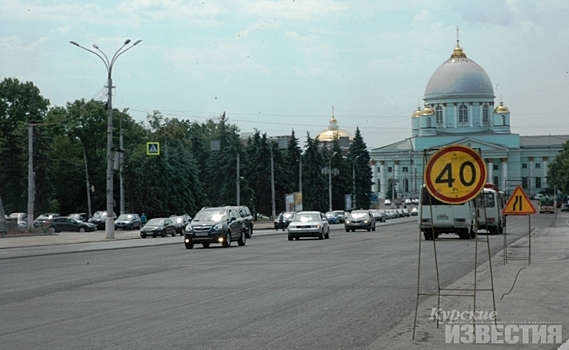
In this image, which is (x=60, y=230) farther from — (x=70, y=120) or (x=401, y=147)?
(x=401, y=147)

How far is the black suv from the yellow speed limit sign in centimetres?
2644

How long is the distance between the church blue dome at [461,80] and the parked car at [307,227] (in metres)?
116

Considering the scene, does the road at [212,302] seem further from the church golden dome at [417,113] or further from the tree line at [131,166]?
the church golden dome at [417,113]

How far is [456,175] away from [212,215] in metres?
27.5

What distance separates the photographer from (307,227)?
46.3 m

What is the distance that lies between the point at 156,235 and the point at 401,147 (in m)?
120

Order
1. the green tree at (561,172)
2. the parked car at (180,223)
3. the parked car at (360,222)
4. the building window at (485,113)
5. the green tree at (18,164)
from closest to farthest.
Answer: the parked car at (360,222), the parked car at (180,223), the green tree at (18,164), the green tree at (561,172), the building window at (485,113)

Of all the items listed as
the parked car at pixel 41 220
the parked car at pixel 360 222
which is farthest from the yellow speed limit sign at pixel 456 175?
the parked car at pixel 41 220

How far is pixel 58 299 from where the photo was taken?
16562 millimetres

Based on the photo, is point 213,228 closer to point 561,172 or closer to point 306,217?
point 306,217

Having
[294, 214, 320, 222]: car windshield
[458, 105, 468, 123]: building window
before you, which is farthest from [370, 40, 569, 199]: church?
[294, 214, 320, 222]: car windshield

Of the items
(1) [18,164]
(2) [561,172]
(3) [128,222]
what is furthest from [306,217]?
(2) [561,172]

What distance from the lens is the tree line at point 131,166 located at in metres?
92.9

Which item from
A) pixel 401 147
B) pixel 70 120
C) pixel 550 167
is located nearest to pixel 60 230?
pixel 70 120
